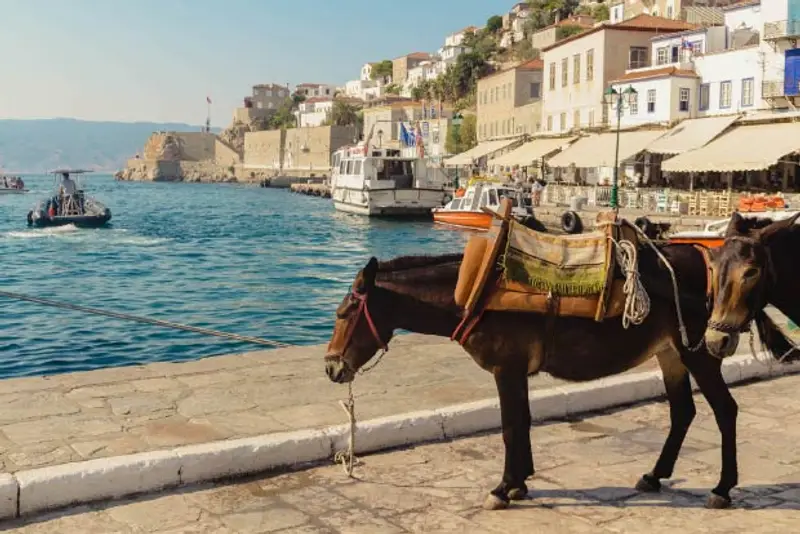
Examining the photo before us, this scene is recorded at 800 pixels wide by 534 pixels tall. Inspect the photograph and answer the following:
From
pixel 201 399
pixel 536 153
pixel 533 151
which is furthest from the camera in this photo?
pixel 533 151

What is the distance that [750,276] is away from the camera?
5023 mm

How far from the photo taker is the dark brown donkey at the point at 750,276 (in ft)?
16.4

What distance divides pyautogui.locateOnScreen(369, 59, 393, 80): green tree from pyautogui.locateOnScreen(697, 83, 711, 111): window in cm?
14442

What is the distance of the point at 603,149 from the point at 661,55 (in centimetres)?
861

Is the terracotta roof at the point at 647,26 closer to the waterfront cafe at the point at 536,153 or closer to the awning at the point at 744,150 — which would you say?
the waterfront cafe at the point at 536,153

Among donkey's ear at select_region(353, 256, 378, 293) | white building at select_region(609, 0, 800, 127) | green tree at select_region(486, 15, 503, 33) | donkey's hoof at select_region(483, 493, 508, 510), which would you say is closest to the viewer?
donkey's hoof at select_region(483, 493, 508, 510)

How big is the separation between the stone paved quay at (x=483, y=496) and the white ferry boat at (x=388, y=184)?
4638cm

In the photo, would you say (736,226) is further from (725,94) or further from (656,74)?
(656,74)

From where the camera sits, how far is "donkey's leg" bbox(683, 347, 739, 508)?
5.34 meters

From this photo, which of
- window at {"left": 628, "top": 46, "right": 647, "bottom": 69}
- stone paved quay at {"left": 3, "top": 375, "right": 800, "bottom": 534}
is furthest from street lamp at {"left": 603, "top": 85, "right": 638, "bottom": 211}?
stone paved quay at {"left": 3, "top": 375, "right": 800, "bottom": 534}

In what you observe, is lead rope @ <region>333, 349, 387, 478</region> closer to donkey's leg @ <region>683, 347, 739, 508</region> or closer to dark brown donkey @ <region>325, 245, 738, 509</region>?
dark brown donkey @ <region>325, 245, 738, 509</region>

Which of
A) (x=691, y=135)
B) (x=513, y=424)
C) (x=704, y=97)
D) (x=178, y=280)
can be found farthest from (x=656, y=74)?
(x=513, y=424)

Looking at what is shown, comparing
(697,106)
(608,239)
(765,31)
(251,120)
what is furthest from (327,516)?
(251,120)

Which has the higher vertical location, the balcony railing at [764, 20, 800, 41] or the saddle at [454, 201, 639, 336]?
the balcony railing at [764, 20, 800, 41]
